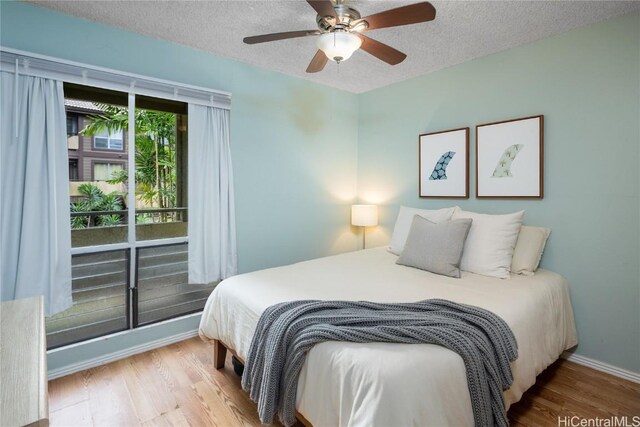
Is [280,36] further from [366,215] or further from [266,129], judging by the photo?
[366,215]

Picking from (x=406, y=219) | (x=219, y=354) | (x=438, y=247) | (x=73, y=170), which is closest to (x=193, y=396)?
(x=219, y=354)

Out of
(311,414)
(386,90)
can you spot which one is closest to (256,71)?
(386,90)

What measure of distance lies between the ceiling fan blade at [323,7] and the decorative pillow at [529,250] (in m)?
2.02

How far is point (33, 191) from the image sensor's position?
205 centimetres

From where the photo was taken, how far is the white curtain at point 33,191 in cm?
198

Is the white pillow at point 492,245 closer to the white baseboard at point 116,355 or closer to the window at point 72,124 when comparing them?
the white baseboard at point 116,355

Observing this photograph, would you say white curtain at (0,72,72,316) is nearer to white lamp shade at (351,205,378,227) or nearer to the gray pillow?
the gray pillow

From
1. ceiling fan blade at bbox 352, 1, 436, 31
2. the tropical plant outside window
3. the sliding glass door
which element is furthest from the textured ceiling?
the tropical plant outside window

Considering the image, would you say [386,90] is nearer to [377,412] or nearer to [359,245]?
[359,245]

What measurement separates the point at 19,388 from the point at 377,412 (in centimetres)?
101

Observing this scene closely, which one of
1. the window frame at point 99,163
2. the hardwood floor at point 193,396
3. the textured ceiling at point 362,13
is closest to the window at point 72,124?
the window frame at point 99,163

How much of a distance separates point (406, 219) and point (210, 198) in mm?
1786

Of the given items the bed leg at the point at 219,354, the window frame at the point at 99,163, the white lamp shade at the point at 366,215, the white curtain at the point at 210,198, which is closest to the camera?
the bed leg at the point at 219,354

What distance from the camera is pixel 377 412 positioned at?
1.10m
